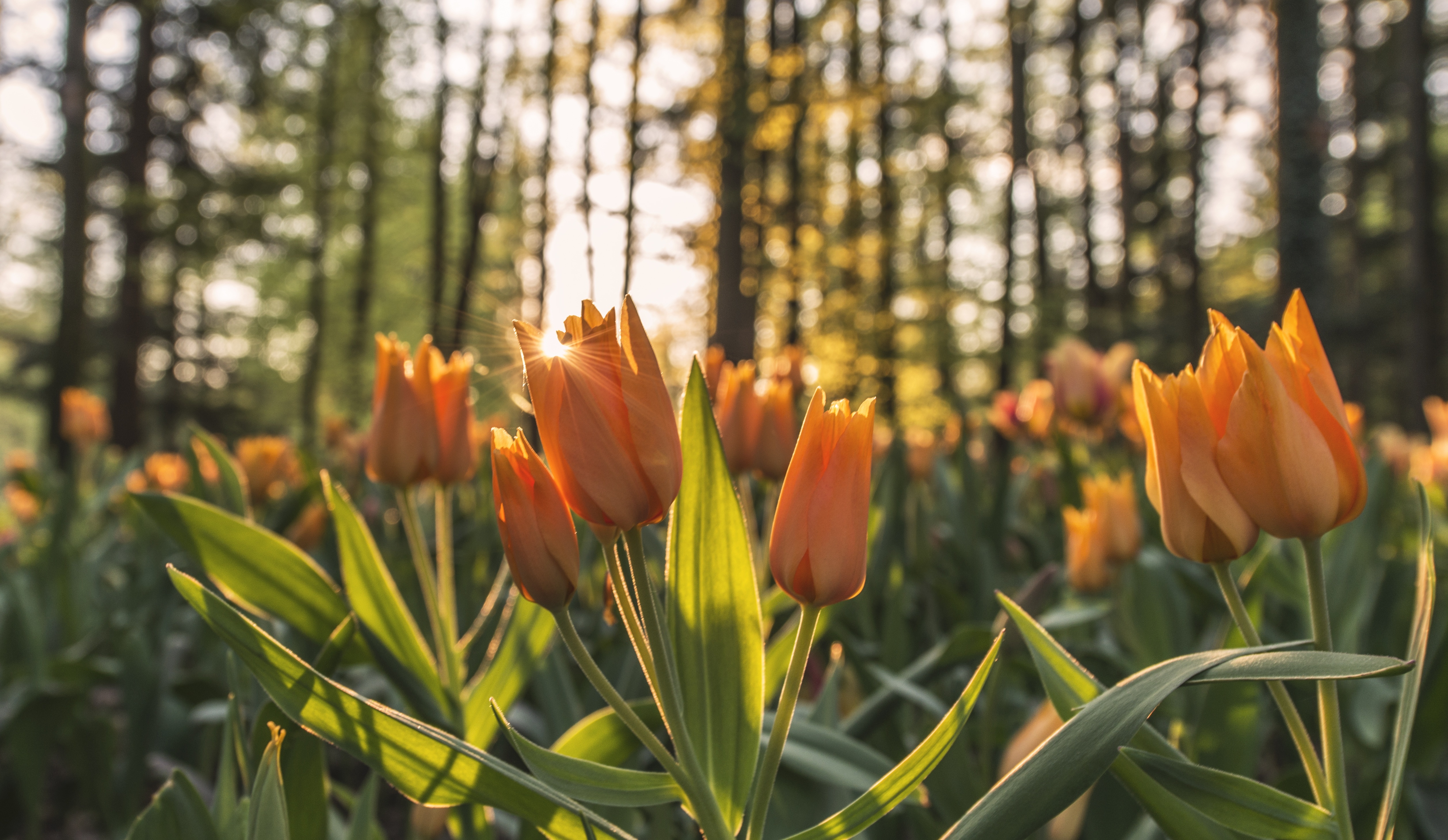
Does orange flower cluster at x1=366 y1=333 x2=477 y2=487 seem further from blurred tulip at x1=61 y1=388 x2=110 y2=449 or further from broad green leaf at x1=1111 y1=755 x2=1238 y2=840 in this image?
blurred tulip at x1=61 y1=388 x2=110 y2=449

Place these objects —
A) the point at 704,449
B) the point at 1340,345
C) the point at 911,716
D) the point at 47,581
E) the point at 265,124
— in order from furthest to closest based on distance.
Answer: the point at 265,124, the point at 1340,345, the point at 47,581, the point at 911,716, the point at 704,449

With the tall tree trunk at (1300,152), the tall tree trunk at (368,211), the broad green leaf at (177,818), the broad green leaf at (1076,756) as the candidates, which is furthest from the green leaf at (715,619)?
the tall tree trunk at (368,211)

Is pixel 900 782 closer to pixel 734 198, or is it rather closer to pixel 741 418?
pixel 741 418

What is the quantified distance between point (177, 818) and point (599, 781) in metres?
0.36

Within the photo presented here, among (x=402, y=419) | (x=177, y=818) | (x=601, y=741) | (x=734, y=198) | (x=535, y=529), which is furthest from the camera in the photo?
(x=734, y=198)

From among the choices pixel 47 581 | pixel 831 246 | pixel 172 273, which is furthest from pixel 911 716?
pixel 172 273

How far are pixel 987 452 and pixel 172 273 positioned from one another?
14.4 m

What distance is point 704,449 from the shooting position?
2.11ft

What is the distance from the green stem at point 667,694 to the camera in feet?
1.76

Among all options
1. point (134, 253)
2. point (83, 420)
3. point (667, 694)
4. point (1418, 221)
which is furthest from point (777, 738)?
point (1418, 221)

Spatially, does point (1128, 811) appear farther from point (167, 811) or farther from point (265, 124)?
point (265, 124)

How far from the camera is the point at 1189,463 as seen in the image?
581mm

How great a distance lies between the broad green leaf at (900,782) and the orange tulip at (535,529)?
0.72 feet

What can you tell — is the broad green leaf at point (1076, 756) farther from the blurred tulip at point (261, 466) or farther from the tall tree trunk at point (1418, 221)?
the tall tree trunk at point (1418, 221)
